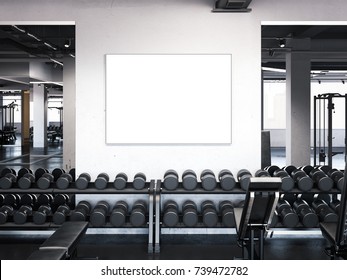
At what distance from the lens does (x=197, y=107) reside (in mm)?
4168

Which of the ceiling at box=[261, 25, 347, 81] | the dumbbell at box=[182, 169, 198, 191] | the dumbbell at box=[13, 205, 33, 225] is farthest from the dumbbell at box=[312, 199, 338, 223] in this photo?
the ceiling at box=[261, 25, 347, 81]

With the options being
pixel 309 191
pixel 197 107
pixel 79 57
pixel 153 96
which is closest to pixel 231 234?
pixel 309 191

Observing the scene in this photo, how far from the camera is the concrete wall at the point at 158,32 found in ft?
13.6

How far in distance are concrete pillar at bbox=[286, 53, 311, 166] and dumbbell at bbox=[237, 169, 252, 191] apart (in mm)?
3588

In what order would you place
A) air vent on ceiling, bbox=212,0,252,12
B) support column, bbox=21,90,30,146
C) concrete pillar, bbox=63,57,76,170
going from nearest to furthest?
air vent on ceiling, bbox=212,0,252,12 → concrete pillar, bbox=63,57,76,170 → support column, bbox=21,90,30,146

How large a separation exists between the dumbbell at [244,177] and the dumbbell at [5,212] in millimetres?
2133

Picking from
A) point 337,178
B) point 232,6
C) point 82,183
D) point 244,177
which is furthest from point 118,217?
point 232,6

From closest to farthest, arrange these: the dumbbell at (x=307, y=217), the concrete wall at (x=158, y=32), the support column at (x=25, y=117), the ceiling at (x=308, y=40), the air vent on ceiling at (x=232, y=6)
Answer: the air vent on ceiling at (x=232, y=6)
the dumbbell at (x=307, y=217)
the concrete wall at (x=158, y=32)
the ceiling at (x=308, y=40)
the support column at (x=25, y=117)

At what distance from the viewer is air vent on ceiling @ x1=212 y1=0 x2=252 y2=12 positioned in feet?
12.7

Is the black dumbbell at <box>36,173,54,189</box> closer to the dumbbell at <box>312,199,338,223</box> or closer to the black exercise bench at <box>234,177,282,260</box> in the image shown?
the black exercise bench at <box>234,177,282,260</box>

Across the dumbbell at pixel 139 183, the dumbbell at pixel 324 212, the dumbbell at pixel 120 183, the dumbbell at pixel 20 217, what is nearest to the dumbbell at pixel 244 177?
the dumbbell at pixel 324 212

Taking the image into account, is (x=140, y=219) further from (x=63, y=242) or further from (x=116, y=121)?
(x=63, y=242)

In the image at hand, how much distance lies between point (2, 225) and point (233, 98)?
240 cm

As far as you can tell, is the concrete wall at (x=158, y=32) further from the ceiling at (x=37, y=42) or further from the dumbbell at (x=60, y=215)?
the ceiling at (x=37, y=42)
